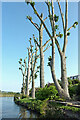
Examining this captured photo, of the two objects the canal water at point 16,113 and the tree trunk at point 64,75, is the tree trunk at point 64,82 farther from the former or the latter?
the canal water at point 16,113

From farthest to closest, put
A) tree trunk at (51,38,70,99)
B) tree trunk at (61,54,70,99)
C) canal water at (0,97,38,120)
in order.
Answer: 1. tree trunk at (61,54,70,99)
2. tree trunk at (51,38,70,99)
3. canal water at (0,97,38,120)

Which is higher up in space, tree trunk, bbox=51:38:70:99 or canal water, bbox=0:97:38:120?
tree trunk, bbox=51:38:70:99

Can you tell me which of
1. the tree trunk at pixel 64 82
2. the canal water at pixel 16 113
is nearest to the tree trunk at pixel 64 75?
the tree trunk at pixel 64 82

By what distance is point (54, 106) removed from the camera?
6949 mm

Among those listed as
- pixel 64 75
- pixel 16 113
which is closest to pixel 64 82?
pixel 64 75

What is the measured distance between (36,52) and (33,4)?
29.1ft

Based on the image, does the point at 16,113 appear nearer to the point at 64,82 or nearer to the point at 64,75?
the point at 64,82

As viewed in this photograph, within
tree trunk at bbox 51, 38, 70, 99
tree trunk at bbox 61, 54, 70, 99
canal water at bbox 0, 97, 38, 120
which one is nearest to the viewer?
canal water at bbox 0, 97, 38, 120

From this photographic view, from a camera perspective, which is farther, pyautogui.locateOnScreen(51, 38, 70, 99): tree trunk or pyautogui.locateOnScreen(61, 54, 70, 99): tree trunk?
pyautogui.locateOnScreen(61, 54, 70, 99): tree trunk

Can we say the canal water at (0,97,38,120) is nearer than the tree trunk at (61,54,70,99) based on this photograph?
Yes

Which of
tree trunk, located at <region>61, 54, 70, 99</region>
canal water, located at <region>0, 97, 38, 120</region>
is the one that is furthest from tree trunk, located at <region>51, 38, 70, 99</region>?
canal water, located at <region>0, 97, 38, 120</region>

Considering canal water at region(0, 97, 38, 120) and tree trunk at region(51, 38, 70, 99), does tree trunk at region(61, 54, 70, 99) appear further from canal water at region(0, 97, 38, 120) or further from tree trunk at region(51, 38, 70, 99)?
canal water at region(0, 97, 38, 120)

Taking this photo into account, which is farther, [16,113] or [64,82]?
[16,113]

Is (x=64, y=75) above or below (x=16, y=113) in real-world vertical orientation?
above
